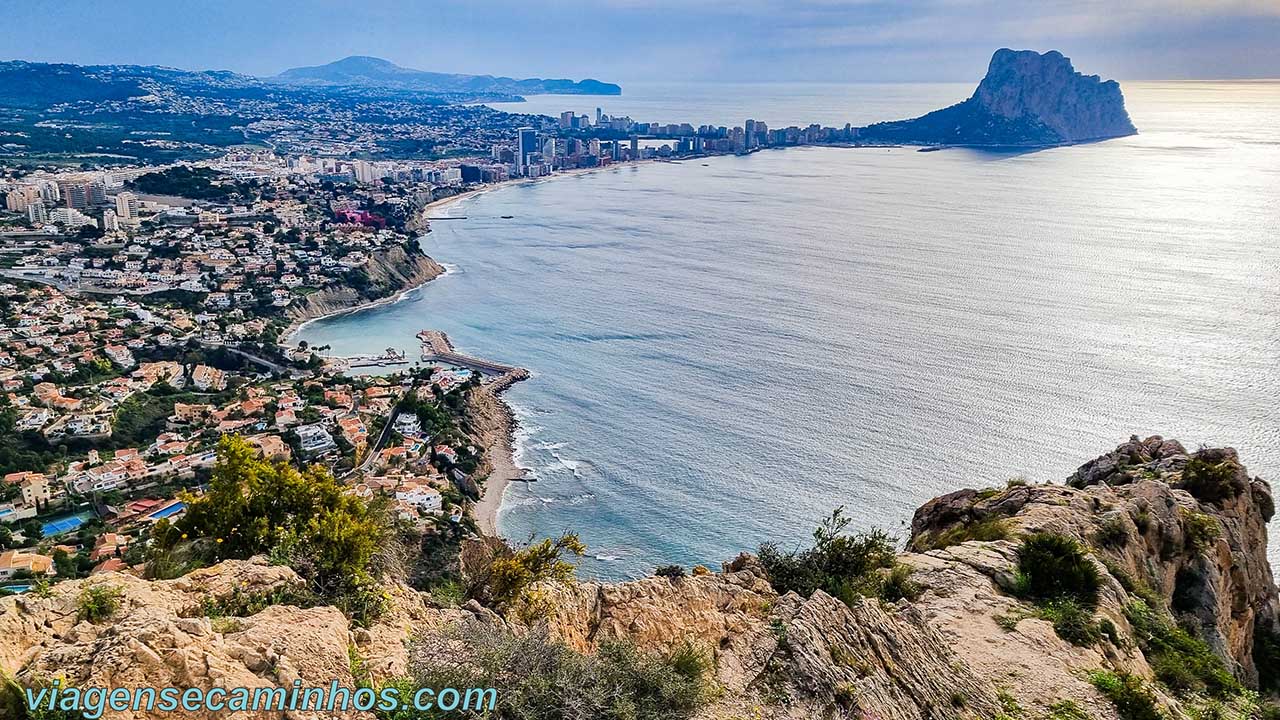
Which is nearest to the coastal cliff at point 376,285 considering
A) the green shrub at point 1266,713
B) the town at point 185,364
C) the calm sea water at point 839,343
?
the town at point 185,364

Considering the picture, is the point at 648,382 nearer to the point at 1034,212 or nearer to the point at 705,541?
the point at 705,541

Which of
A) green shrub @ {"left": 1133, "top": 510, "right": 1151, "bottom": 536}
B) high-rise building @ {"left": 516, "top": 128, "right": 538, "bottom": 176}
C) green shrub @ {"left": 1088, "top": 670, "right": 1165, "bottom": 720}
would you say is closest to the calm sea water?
green shrub @ {"left": 1133, "top": 510, "right": 1151, "bottom": 536}

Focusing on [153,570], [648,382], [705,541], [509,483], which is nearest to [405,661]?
[153,570]

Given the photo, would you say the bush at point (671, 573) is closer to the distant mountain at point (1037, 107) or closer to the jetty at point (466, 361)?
the jetty at point (466, 361)

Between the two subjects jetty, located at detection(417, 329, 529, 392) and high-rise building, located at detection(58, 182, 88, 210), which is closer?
jetty, located at detection(417, 329, 529, 392)

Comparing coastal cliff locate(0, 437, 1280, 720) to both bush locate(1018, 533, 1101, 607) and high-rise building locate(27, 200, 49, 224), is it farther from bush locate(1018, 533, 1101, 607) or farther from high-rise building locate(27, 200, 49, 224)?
high-rise building locate(27, 200, 49, 224)
